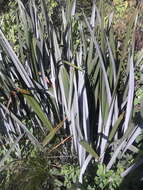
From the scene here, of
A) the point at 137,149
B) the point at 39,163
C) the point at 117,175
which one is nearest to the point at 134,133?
the point at 137,149

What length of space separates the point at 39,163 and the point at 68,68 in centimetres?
63

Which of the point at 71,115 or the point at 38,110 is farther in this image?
the point at 38,110

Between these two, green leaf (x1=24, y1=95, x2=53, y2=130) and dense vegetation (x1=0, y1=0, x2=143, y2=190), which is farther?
green leaf (x1=24, y1=95, x2=53, y2=130)

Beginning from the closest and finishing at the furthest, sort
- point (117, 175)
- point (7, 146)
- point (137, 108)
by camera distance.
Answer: point (117, 175) < point (137, 108) < point (7, 146)

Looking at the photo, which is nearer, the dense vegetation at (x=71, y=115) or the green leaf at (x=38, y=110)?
the dense vegetation at (x=71, y=115)

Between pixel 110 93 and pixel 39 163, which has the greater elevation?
pixel 110 93

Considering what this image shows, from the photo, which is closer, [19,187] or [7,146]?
[19,187]

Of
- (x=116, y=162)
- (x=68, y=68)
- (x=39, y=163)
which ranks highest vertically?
(x=68, y=68)

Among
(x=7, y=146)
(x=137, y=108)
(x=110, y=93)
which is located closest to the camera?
(x=110, y=93)

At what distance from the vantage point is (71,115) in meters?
1.90

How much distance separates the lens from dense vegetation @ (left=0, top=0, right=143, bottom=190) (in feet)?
6.03

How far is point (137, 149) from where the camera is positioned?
187cm

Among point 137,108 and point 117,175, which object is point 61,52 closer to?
point 137,108

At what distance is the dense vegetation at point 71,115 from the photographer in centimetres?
184
